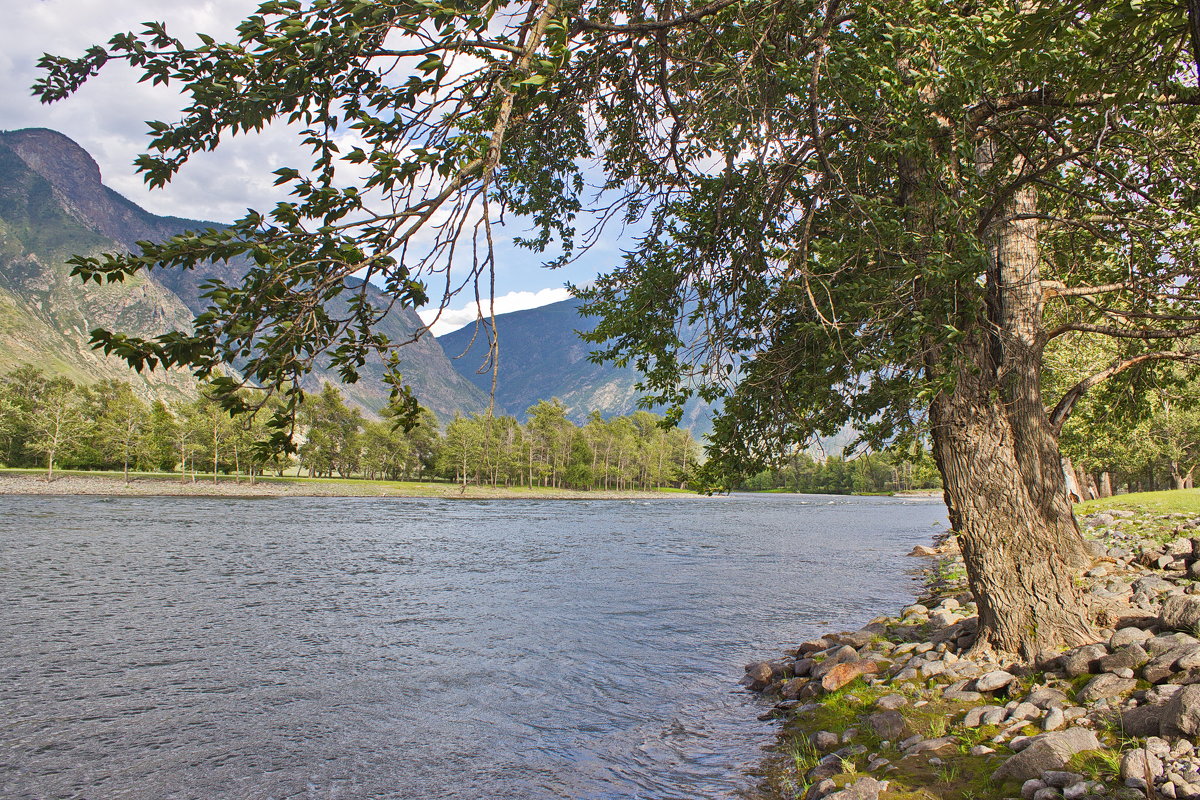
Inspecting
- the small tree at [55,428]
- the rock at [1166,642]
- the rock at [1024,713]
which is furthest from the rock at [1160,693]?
the small tree at [55,428]

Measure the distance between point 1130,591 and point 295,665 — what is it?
49.3ft

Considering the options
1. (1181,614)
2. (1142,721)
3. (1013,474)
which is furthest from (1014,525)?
(1142,721)

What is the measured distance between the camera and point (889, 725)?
7.82 meters

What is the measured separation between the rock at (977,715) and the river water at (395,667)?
97.4 inches

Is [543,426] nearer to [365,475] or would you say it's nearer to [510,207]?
[365,475]

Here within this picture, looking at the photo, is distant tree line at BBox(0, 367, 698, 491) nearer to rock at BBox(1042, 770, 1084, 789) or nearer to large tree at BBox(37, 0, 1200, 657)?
large tree at BBox(37, 0, 1200, 657)

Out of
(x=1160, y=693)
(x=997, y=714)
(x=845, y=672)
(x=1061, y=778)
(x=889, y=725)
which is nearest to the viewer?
(x=1061, y=778)

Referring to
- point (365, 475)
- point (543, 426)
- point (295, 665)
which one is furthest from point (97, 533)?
point (365, 475)

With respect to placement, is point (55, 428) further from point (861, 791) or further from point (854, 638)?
point (861, 791)

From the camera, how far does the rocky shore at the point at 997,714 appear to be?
220 inches

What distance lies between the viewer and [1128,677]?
7113 mm

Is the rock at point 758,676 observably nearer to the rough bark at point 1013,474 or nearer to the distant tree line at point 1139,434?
the rough bark at point 1013,474

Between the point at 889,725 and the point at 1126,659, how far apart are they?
2.59 meters

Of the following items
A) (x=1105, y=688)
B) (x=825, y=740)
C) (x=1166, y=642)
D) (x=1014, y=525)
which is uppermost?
(x=1014, y=525)
